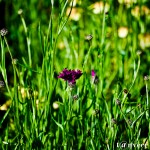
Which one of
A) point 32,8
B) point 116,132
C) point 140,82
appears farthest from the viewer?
point 32,8

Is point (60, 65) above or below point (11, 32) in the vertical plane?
below

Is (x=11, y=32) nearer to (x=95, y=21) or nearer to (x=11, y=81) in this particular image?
(x=11, y=81)

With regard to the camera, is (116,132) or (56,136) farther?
(56,136)

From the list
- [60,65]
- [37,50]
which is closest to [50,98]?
[60,65]

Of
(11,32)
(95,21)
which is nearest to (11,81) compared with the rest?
(11,32)

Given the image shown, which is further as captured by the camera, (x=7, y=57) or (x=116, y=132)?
(x=7, y=57)

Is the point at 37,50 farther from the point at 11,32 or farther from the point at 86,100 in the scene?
the point at 86,100

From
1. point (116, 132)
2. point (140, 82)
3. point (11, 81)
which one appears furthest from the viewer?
point (11, 81)

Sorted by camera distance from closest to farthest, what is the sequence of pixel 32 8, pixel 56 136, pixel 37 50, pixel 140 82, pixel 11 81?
pixel 56 136 < pixel 140 82 < pixel 11 81 < pixel 37 50 < pixel 32 8

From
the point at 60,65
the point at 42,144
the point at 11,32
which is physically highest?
the point at 11,32
